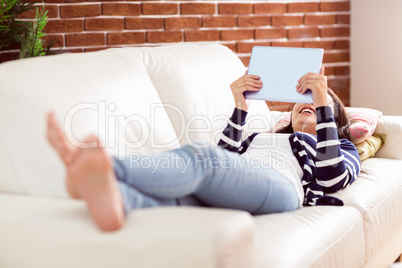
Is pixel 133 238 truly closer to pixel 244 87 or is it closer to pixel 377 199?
pixel 244 87

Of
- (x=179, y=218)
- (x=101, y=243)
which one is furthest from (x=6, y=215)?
(x=179, y=218)

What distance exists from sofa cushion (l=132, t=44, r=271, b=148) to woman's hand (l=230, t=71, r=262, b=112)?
0.13 metres

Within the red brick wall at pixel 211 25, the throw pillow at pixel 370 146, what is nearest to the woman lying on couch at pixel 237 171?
the throw pillow at pixel 370 146

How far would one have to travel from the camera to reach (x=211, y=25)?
330 centimetres

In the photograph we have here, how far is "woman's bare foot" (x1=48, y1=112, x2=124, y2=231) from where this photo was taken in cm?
104

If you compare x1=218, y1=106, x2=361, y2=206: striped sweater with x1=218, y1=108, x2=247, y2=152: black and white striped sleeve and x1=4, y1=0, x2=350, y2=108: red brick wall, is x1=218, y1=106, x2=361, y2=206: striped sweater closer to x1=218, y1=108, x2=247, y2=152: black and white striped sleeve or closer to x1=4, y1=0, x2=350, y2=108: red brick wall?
Answer: x1=218, y1=108, x2=247, y2=152: black and white striped sleeve

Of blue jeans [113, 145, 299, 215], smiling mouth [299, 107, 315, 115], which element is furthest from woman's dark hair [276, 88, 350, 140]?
blue jeans [113, 145, 299, 215]

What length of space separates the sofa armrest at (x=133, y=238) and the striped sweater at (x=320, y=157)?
2.27 ft

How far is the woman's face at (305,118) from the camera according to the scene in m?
2.08

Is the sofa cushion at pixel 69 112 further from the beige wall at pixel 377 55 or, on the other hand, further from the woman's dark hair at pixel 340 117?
the beige wall at pixel 377 55

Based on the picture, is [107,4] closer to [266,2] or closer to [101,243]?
[266,2]

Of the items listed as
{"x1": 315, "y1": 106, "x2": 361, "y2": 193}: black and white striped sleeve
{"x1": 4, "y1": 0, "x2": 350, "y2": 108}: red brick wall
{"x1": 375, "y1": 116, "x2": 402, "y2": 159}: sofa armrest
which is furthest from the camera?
{"x1": 4, "y1": 0, "x2": 350, "y2": 108}: red brick wall

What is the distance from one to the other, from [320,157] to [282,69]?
0.35 meters

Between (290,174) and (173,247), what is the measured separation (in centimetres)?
75
